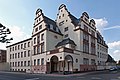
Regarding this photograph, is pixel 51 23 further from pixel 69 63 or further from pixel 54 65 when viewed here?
pixel 69 63

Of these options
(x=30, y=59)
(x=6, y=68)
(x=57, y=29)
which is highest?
(x=57, y=29)

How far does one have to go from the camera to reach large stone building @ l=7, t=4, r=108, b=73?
4434cm

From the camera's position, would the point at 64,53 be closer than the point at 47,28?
Yes

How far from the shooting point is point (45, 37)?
4778 cm

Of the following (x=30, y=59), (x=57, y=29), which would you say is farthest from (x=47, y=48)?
(x=30, y=59)

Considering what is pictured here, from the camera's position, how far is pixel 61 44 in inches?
1921

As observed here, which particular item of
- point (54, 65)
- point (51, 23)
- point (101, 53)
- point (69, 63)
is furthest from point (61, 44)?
point (101, 53)

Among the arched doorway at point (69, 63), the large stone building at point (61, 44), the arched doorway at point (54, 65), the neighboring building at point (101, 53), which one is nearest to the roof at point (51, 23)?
the large stone building at point (61, 44)

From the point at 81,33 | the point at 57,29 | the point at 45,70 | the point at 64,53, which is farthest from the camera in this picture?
the point at 57,29

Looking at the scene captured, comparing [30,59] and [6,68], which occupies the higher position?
[30,59]

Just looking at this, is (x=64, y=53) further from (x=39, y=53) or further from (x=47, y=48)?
(x=39, y=53)

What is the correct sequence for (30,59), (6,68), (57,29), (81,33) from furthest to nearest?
(6,68) → (30,59) → (57,29) → (81,33)

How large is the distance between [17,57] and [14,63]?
330 centimetres

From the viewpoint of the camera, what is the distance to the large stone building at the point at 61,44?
44344mm
